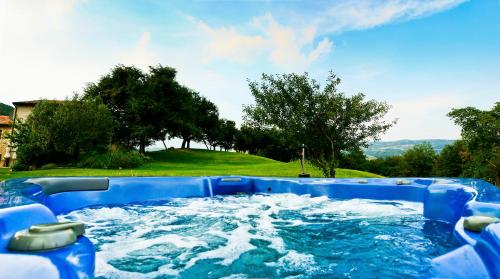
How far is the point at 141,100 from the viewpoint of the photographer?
2159cm

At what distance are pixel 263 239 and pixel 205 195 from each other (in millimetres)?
2952

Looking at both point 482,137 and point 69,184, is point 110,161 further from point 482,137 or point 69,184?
point 482,137

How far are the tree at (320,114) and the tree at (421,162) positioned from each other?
38005 mm

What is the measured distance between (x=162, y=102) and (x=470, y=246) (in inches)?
877

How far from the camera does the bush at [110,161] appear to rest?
48.2 feet

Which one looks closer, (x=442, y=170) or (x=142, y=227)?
(x=142, y=227)

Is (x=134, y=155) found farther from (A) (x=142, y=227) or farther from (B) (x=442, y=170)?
(B) (x=442, y=170)

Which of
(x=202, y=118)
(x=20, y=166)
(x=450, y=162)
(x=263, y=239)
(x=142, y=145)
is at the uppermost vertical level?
(x=202, y=118)

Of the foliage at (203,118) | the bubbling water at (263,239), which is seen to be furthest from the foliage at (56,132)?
the foliage at (203,118)

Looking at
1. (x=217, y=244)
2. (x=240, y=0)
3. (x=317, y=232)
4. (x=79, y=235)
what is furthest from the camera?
(x=240, y=0)

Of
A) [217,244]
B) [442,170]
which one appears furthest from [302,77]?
[442,170]

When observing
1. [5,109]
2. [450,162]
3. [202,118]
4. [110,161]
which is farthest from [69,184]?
[5,109]

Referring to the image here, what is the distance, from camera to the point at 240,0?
314 inches

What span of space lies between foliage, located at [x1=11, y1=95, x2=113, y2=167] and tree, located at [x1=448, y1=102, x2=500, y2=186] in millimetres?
19449
